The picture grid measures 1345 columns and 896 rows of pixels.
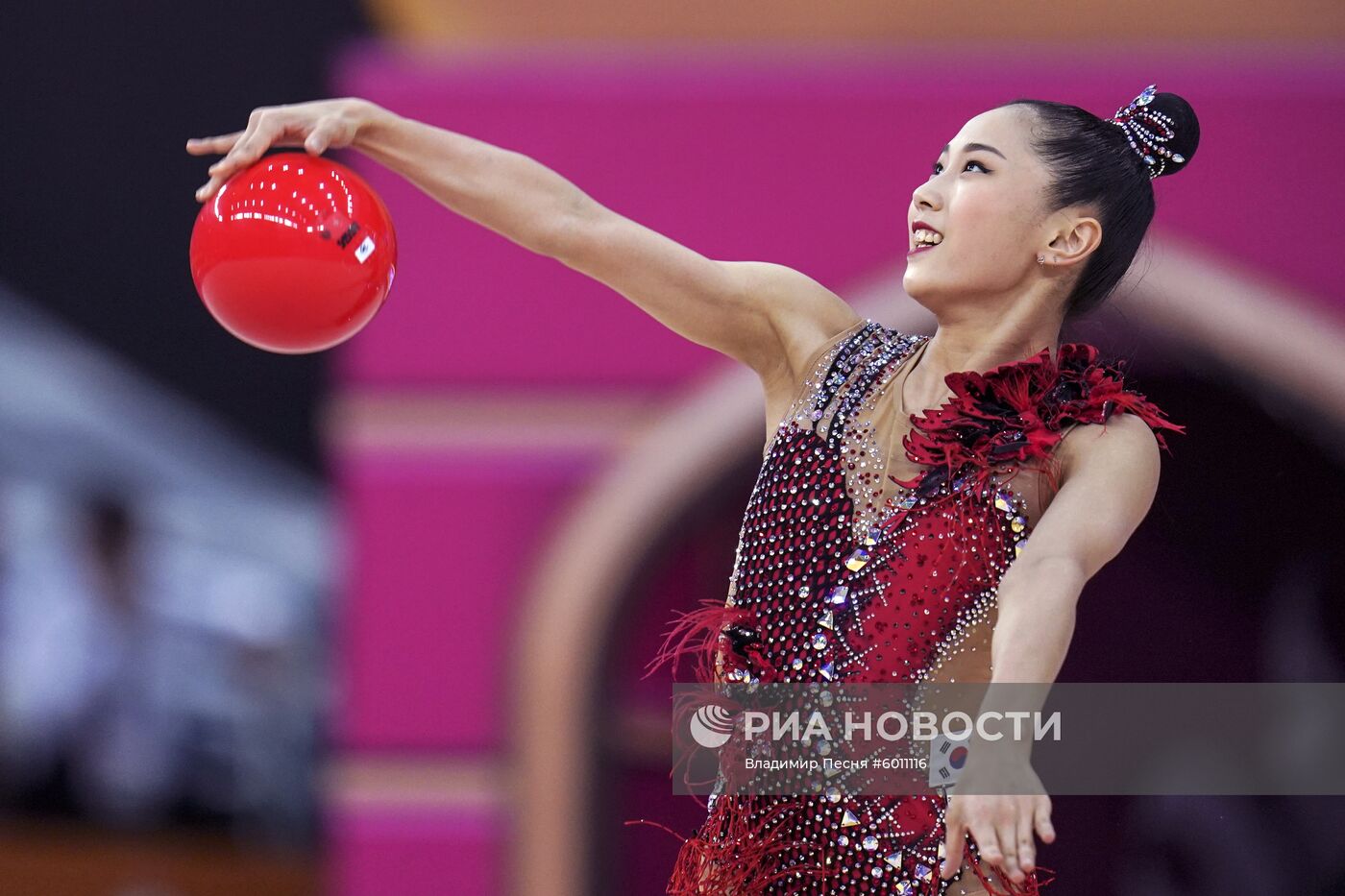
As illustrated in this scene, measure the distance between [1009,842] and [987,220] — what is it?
0.60 m

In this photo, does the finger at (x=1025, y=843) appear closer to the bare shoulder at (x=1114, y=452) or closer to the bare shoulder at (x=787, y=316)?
the bare shoulder at (x=1114, y=452)

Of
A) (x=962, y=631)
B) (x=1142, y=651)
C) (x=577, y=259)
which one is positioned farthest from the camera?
(x=1142, y=651)

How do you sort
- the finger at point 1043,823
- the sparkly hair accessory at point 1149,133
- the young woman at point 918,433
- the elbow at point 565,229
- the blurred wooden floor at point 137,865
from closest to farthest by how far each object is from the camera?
the finger at point 1043,823 → the young woman at point 918,433 → the sparkly hair accessory at point 1149,133 → the elbow at point 565,229 → the blurred wooden floor at point 137,865

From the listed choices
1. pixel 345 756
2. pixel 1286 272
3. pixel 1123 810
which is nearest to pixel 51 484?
A: pixel 345 756

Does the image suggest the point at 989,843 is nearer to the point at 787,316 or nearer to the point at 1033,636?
the point at 1033,636

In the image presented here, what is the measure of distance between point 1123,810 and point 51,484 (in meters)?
3.22

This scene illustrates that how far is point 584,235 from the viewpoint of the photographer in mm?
1668

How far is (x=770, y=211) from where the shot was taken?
340 centimetres

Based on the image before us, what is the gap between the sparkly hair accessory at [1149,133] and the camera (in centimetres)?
156

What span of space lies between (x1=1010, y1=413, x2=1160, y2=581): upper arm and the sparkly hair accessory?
0.29 metres

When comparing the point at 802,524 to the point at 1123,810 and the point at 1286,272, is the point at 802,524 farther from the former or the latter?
the point at 1123,810

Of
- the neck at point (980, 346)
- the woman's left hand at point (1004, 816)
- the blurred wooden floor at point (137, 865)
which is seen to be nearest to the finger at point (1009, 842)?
the woman's left hand at point (1004, 816)

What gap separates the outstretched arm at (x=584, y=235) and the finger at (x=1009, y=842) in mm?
580

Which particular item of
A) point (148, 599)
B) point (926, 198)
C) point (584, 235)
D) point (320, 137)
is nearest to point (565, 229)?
point (584, 235)
